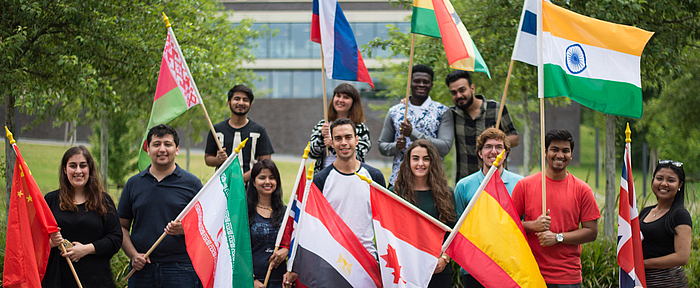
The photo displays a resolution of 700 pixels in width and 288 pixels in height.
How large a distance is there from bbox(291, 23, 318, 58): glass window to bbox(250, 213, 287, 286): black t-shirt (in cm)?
3112

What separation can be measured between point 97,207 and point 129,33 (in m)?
4.51

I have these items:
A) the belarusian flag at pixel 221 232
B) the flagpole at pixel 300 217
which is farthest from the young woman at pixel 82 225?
the flagpole at pixel 300 217

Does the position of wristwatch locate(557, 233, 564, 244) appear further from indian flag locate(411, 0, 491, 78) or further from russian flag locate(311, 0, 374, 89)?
russian flag locate(311, 0, 374, 89)

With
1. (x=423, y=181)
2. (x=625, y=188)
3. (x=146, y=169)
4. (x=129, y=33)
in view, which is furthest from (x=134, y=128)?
(x=625, y=188)

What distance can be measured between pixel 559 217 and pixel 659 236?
929 mm

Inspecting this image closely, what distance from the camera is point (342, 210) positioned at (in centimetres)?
455

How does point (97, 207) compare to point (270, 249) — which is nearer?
point (97, 207)

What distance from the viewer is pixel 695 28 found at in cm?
712

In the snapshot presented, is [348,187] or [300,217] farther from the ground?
[348,187]

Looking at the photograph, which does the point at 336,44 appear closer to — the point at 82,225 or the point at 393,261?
the point at 393,261

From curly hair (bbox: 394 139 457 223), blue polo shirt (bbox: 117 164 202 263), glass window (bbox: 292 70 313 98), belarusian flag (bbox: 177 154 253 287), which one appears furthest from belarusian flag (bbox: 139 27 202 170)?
glass window (bbox: 292 70 313 98)

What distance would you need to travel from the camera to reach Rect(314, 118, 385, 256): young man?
4.54m

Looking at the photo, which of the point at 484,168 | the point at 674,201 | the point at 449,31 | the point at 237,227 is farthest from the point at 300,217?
the point at 674,201

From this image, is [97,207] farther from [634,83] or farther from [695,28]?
[695,28]
